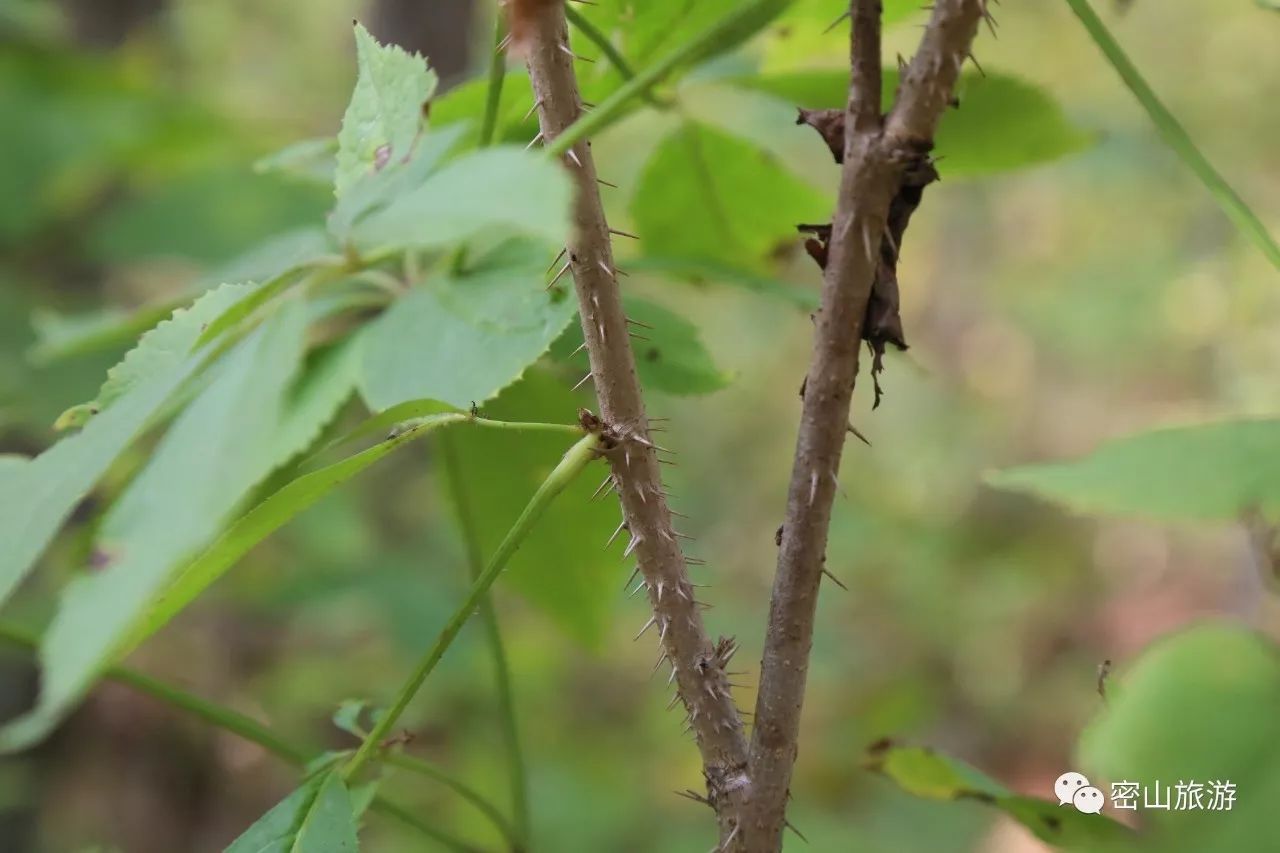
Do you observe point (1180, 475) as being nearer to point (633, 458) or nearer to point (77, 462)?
point (633, 458)

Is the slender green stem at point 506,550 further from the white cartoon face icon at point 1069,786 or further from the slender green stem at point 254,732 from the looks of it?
the white cartoon face icon at point 1069,786

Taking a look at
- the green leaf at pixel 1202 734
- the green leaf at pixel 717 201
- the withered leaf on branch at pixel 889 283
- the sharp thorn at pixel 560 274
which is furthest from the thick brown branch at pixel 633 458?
the green leaf at pixel 717 201

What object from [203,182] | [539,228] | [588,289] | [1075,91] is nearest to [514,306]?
[588,289]

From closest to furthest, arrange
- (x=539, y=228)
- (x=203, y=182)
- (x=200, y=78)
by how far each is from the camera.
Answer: (x=539, y=228)
(x=203, y=182)
(x=200, y=78)

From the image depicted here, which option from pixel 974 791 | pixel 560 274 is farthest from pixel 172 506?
pixel 974 791

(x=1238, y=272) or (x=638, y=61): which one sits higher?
(x=1238, y=272)

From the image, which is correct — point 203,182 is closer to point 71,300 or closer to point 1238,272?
point 71,300
